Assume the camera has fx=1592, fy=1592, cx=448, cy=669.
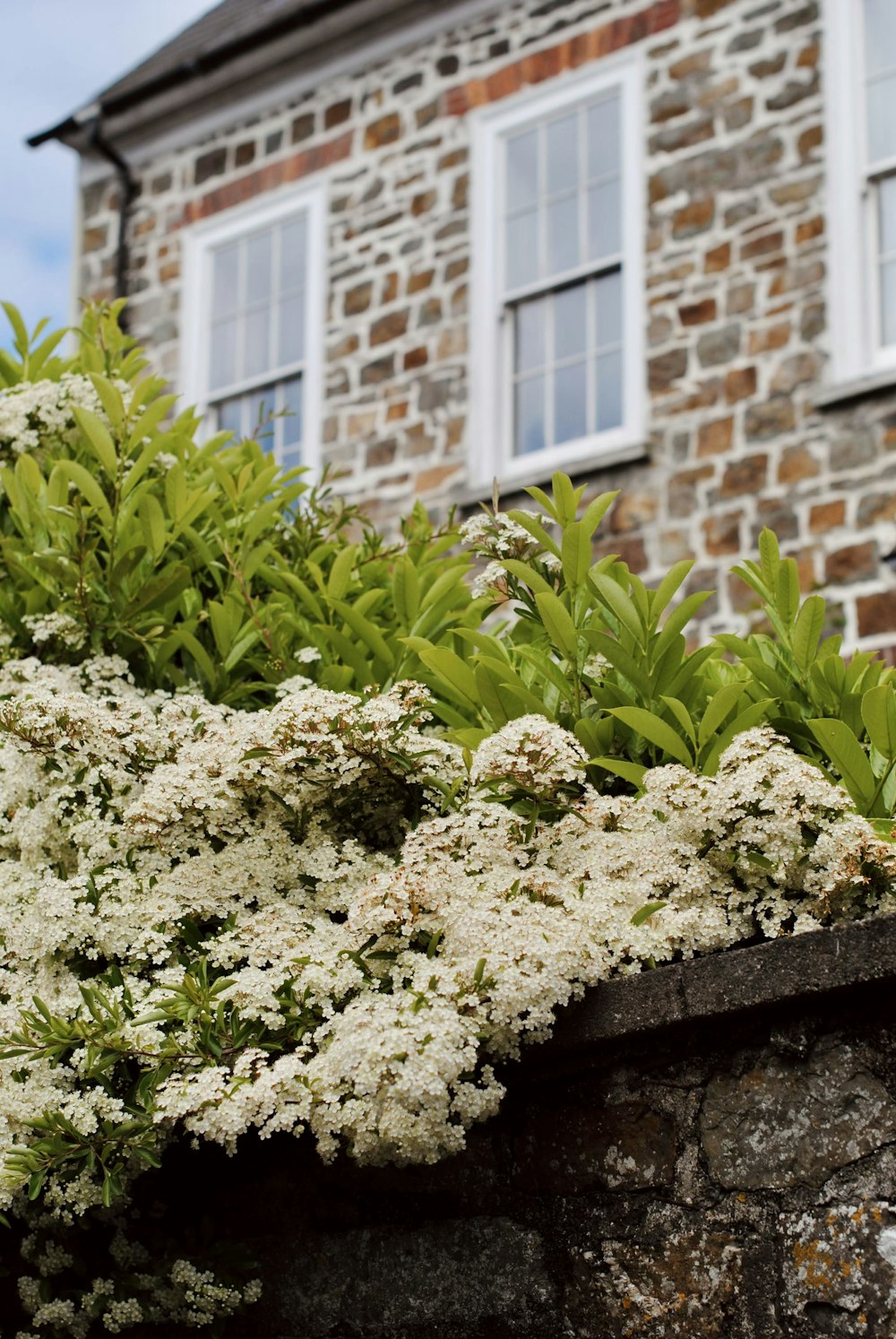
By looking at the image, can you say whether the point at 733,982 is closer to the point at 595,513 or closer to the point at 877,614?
the point at 595,513

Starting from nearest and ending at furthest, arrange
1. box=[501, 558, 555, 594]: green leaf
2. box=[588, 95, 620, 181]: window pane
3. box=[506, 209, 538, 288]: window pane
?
box=[501, 558, 555, 594]: green leaf
box=[588, 95, 620, 181]: window pane
box=[506, 209, 538, 288]: window pane

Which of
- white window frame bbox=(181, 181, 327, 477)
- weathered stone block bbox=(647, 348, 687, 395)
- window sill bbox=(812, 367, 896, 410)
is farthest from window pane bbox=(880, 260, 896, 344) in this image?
white window frame bbox=(181, 181, 327, 477)

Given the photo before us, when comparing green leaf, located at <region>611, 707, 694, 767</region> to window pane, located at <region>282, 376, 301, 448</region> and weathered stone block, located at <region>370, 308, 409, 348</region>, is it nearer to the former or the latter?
weathered stone block, located at <region>370, 308, 409, 348</region>

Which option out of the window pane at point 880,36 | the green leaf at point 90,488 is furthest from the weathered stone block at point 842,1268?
the window pane at point 880,36

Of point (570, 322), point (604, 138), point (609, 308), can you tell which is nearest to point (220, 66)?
point (604, 138)

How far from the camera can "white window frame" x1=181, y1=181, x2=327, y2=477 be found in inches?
375

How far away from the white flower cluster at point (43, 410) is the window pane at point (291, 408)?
5.55 m

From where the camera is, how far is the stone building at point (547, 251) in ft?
25.1

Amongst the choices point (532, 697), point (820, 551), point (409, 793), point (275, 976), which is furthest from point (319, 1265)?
point (820, 551)

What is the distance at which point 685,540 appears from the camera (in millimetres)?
7797

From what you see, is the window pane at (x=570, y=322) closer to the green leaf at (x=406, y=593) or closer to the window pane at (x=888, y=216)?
the window pane at (x=888, y=216)

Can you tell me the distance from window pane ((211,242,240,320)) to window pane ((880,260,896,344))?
436 cm

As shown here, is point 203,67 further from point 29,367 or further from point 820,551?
point 29,367

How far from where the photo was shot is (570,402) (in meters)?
8.60
